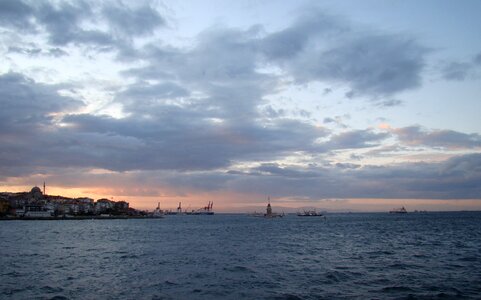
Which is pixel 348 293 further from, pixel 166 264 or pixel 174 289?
pixel 166 264

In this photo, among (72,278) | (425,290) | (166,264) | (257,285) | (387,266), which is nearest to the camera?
(425,290)

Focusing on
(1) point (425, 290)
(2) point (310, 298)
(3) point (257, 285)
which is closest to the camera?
(2) point (310, 298)

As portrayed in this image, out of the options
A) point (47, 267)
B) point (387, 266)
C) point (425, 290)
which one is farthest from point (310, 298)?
point (47, 267)

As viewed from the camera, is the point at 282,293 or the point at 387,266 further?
the point at 387,266

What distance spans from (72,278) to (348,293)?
2246 centimetres

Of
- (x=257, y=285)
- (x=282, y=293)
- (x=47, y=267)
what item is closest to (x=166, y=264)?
(x=47, y=267)

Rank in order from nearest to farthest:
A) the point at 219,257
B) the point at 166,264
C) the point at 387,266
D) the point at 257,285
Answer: the point at 257,285 → the point at 387,266 → the point at 166,264 → the point at 219,257

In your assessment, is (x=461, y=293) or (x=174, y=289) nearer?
(x=461, y=293)

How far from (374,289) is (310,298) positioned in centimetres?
537

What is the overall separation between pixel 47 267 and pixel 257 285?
22.7 meters

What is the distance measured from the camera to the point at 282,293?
26.8 meters

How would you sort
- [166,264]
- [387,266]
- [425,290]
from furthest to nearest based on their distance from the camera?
[166,264]
[387,266]
[425,290]

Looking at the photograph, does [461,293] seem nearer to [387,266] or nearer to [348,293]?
[348,293]

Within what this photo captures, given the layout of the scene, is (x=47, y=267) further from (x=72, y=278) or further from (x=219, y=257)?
(x=219, y=257)
